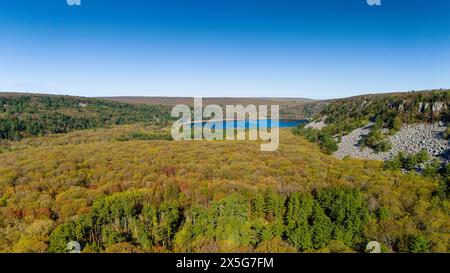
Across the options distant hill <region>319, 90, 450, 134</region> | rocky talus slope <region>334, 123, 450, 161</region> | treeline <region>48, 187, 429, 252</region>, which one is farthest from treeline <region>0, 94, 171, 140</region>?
distant hill <region>319, 90, 450, 134</region>

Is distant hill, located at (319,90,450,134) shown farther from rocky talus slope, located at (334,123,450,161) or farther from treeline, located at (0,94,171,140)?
treeline, located at (0,94,171,140)

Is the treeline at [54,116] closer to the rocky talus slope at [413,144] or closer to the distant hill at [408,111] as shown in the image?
the rocky talus slope at [413,144]
